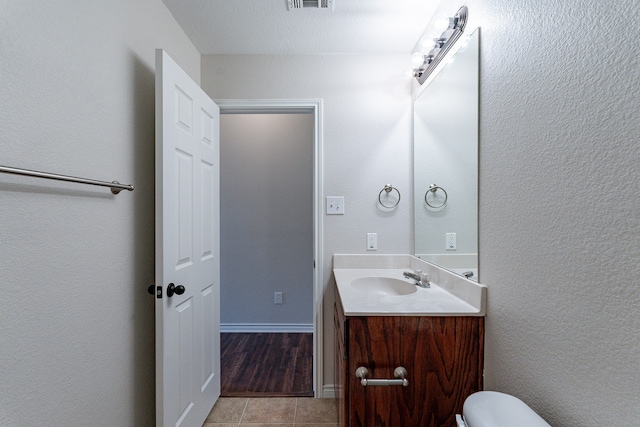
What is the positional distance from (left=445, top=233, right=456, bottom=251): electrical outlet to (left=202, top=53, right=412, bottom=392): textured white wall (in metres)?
0.52

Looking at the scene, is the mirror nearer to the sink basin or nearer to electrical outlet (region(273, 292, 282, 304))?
the sink basin

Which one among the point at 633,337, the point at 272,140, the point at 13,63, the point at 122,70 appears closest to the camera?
the point at 633,337

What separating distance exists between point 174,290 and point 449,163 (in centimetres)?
144

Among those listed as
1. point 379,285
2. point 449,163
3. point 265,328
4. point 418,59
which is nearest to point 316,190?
point 379,285

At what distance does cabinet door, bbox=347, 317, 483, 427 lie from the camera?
1104 millimetres

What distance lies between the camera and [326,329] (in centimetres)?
199

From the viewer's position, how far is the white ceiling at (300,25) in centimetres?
154

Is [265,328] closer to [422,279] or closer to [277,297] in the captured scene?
[277,297]

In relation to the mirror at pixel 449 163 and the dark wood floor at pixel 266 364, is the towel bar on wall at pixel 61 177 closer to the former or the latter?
the mirror at pixel 449 163

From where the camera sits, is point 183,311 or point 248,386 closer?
point 183,311

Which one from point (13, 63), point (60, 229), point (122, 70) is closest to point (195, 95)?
point (122, 70)

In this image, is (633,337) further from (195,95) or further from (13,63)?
(195,95)

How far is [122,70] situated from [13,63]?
0.46m

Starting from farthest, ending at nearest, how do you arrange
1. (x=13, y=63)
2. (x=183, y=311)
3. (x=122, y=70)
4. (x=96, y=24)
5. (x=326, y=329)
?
(x=326, y=329), (x=183, y=311), (x=122, y=70), (x=96, y=24), (x=13, y=63)
